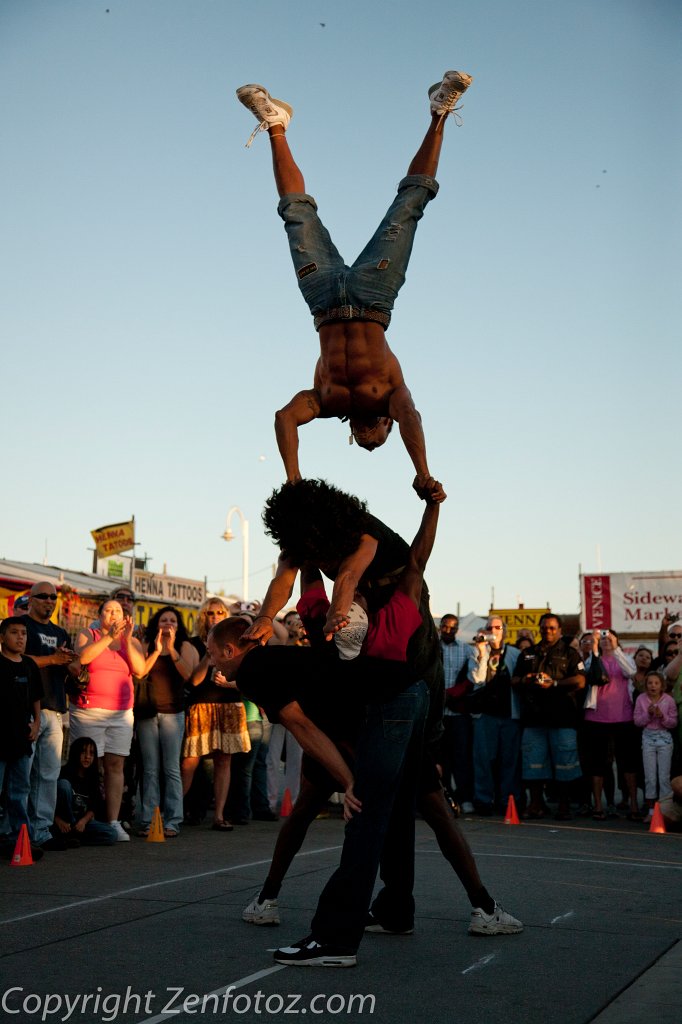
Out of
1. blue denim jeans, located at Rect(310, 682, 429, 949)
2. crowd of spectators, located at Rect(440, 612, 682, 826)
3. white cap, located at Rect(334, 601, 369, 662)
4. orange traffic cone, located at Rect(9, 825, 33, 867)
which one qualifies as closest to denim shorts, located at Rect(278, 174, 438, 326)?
white cap, located at Rect(334, 601, 369, 662)

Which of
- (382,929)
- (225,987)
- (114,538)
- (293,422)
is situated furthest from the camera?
(114,538)

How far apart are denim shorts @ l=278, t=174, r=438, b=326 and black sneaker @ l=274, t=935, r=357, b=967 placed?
3.06 meters

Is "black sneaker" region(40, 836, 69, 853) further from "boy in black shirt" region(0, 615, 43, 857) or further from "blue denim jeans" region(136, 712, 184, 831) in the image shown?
"blue denim jeans" region(136, 712, 184, 831)

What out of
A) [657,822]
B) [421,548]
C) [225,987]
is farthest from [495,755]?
[225,987]

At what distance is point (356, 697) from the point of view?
15.1 ft

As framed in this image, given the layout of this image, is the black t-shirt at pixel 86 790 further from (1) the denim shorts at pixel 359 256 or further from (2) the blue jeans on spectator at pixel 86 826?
(1) the denim shorts at pixel 359 256

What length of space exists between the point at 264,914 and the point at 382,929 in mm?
535

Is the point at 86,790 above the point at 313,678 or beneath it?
beneath

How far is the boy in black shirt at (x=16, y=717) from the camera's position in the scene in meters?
7.78

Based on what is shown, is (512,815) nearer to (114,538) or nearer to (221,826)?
(221,826)

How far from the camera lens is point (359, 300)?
5797 mm

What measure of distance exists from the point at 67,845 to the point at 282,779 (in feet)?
15.5

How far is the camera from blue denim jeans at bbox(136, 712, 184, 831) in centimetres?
943

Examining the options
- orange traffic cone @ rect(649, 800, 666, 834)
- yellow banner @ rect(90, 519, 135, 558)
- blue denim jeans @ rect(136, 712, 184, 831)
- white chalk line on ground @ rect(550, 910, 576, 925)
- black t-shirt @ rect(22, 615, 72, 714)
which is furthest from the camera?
yellow banner @ rect(90, 519, 135, 558)
